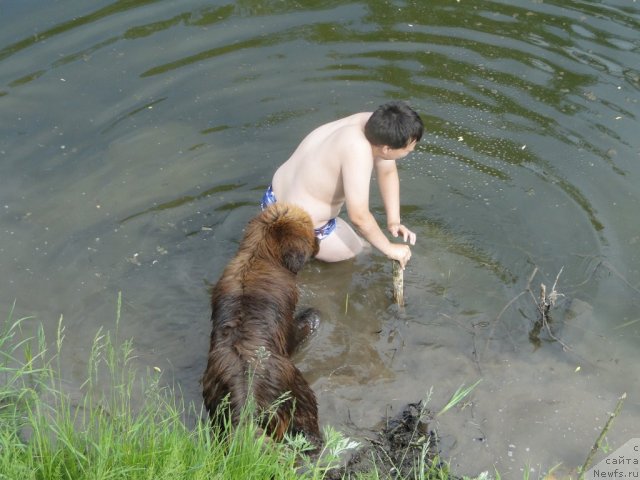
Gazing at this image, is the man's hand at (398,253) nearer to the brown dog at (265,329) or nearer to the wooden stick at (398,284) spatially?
the wooden stick at (398,284)

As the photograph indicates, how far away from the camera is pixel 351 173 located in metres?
5.90

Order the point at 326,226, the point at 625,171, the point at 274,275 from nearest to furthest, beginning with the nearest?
the point at 274,275, the point at 326,226, the point at 625,171

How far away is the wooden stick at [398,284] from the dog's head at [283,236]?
2.96ft

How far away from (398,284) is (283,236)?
50.5 inches

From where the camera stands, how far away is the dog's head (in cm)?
537

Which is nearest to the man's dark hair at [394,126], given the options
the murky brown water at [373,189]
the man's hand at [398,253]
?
the man's hand at [398,253]

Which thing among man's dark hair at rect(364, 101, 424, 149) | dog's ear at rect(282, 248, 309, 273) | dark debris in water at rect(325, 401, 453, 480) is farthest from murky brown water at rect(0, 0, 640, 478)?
man's dark hair at rect(364, 101, 424, 149)

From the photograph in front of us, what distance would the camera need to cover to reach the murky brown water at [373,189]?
235 inches

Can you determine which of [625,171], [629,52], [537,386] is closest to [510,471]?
[537,386]

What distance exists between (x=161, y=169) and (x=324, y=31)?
3.06 meters

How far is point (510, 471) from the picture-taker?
526cm

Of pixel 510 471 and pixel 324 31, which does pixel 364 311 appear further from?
pixel 324 31

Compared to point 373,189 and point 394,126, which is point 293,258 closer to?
point 394,126

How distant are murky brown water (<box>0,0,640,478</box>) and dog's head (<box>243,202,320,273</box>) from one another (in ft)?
3.54
